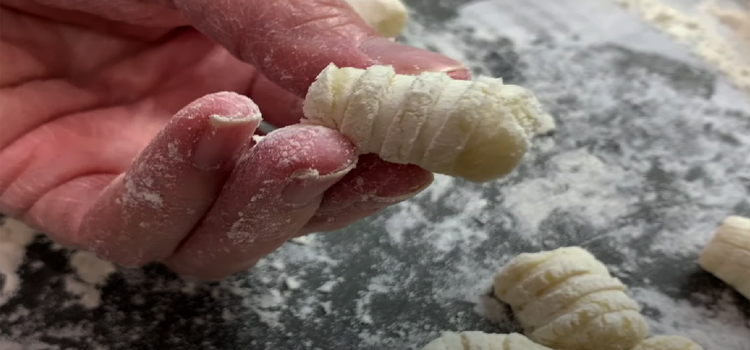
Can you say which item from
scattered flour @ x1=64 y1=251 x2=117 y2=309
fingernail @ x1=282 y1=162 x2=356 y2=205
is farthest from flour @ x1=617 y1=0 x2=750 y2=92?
scattered flour @ x1=64 y1=251 x2=117 y2=309

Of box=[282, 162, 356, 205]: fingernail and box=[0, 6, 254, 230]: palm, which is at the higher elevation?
box=[282, 162, 356, 205]: fingernail

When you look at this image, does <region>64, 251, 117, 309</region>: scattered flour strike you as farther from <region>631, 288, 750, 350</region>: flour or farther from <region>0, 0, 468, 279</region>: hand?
<region>631, 288, 750, 350</region>: flour

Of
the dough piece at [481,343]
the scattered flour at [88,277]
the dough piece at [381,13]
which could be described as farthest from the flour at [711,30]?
the scattered flour at [88,277]

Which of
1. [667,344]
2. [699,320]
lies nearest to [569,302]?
[667,344]

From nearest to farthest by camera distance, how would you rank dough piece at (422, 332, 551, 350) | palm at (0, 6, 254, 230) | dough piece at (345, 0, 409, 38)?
dough piece at (422, 332, 551, 350)
palm at (0, 6, 254, 230)
dough piece at (345, 0, 409, 38)

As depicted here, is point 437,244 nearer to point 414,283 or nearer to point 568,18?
point 414,283

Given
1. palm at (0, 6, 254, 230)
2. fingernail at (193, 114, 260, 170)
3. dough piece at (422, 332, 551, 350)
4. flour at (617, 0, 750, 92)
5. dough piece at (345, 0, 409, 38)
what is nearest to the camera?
fingernail at (193, 114, 260, 170)
